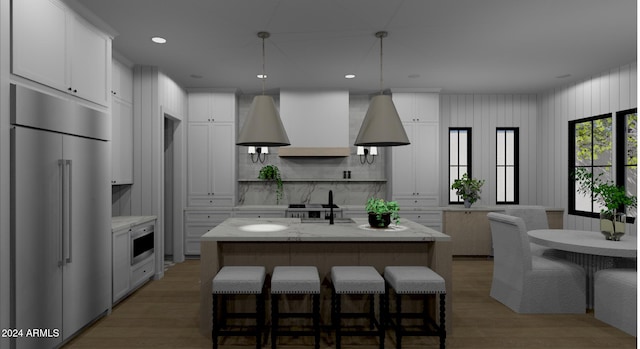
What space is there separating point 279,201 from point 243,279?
12.7 feet

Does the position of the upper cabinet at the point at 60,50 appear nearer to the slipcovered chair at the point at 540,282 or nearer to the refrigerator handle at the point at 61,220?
the refrigerator handle at the point at 61,220

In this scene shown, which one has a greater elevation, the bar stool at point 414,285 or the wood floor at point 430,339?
the bar stool at point 414,285

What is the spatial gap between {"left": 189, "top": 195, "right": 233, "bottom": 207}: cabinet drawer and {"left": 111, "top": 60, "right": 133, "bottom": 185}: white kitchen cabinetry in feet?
4.40

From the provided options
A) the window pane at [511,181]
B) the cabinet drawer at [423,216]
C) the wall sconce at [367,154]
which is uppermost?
the wall sconce at [367,154]

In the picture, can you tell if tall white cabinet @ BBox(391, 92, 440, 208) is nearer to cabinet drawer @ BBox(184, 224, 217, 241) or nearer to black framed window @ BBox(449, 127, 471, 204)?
black framed window @ BBox(449, 127, 471, 204)

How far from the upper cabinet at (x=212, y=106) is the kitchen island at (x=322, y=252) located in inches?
127

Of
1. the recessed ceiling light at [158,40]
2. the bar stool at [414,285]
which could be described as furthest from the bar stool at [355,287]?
the recessed ceiling light at [158,40]

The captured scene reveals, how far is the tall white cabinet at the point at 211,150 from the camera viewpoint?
621cm

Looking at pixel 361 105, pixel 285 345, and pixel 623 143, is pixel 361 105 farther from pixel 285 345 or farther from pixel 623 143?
pixel 285 345

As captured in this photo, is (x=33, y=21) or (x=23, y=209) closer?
(x=23, y=209)

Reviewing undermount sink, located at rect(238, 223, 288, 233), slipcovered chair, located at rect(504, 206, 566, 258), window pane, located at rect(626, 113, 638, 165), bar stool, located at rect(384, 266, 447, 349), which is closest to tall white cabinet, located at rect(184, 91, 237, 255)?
undermount sink, located at rect(238, 223, 288, 233)

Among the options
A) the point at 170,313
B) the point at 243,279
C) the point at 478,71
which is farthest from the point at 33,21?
the point at 478,71

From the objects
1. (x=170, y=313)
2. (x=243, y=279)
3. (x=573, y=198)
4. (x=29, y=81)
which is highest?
(x=29, y=81)

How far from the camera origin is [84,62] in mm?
3373
